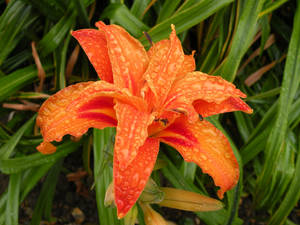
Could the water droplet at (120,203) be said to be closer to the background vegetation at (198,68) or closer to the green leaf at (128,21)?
the background vegetation at (198,68)

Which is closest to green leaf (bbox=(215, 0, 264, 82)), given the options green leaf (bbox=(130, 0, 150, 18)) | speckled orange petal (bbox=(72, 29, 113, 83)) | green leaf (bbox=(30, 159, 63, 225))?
green leaf (bbox=(130, 0, 150, 18))

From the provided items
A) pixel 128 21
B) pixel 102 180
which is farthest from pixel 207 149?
pixel 128 21

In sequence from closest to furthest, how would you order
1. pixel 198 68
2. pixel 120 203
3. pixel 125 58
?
pixel 120 203
pixel 125 58
pixel 198 68

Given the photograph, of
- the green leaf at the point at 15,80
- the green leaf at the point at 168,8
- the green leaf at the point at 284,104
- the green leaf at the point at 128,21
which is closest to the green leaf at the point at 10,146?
the green leaf at the point at 15,80

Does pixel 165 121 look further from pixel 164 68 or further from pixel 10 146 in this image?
pixel 10 146

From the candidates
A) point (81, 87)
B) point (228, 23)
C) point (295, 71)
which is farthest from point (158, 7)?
point (81, 87)
